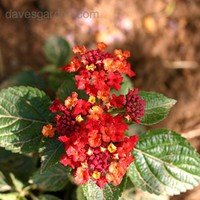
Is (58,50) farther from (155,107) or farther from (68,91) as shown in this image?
(155,107)

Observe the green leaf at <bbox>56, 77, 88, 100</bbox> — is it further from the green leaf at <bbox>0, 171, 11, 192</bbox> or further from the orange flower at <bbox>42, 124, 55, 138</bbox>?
the green leaf at <bbox>0, 171, 11, 192</bbox>

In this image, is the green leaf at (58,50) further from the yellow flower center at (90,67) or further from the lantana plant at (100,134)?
the yellow flower center at (90,67)

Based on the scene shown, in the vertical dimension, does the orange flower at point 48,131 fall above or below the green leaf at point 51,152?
above

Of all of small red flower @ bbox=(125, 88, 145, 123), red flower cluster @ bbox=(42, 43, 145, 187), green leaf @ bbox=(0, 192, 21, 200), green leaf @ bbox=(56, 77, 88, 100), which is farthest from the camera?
green leaf @ bbox=(0, 192, 21, 200)

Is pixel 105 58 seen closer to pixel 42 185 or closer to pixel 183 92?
pixel 42 185

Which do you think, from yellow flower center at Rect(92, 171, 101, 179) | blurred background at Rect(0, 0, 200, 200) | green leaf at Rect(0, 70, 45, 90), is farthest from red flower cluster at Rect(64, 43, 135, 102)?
blurred background at Rect(0, 0, 200, 200)

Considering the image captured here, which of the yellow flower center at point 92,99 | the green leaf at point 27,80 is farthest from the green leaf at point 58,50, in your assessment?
the yellow flower center at point 92,99

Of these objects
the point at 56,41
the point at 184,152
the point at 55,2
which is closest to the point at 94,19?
the point at 55,2
